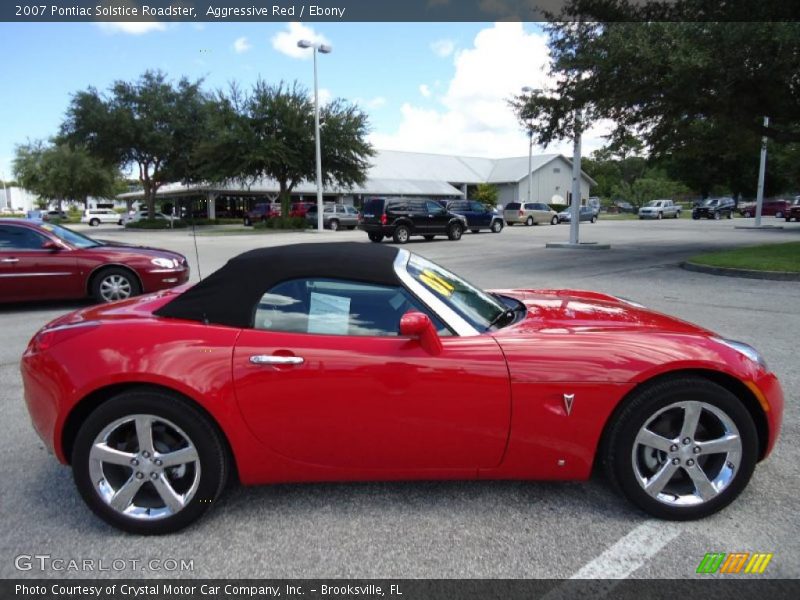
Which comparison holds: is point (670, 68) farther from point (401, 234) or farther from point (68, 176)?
point (68, 176)

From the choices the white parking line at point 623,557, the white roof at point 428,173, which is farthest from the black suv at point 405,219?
the white roof at point 428,173

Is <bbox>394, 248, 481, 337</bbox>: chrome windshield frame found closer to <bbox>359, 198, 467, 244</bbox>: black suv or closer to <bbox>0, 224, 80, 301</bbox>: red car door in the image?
<bbox>0, 224, 80, 301</bbox>: red car door

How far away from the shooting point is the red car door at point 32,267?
8.08 m

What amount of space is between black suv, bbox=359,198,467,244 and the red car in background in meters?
14.5

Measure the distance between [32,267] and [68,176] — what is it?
60.7 m

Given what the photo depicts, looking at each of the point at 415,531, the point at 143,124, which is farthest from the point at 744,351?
the point at 143,124

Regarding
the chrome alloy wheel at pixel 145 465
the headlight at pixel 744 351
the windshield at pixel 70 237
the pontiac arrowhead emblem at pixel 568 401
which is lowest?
the chrome alloy wheel at pixel 145 465

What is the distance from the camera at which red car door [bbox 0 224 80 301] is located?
318 inches

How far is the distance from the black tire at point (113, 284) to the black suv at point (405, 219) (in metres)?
14.7

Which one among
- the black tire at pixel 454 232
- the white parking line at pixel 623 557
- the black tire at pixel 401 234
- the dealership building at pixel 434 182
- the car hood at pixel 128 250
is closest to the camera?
the white parking line at pixel 623 557

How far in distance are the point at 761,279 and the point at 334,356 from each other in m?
11.4

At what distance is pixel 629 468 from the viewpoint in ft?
8.96

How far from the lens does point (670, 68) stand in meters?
12.7

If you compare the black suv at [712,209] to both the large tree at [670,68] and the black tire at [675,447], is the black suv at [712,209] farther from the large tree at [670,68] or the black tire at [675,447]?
the black tire at [675,447]
